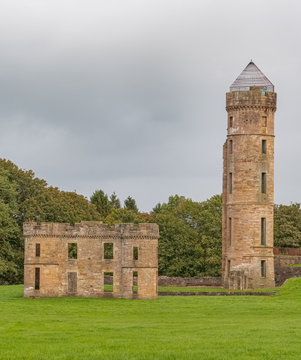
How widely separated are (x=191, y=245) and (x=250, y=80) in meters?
18.9

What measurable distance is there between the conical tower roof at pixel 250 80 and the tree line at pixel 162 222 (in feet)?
56.4

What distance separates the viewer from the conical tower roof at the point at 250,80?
241 feet

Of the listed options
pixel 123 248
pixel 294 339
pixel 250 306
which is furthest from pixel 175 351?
pixel 123 248

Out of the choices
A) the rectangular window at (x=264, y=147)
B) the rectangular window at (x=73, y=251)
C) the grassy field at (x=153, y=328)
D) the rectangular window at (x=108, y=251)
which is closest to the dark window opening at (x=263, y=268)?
the rectangular window at (x=264, y=147)

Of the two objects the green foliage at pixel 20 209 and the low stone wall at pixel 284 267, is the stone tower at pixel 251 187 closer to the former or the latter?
the low stone wall at pixel 284 267

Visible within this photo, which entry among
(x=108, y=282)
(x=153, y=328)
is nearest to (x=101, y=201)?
(x=108, y=282)

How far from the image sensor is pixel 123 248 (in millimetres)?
62469

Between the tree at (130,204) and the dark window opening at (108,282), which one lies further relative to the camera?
the tree at (130,204)

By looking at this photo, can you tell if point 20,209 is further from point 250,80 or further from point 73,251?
point 250,80

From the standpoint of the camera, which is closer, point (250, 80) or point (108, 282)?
point (108, 282)

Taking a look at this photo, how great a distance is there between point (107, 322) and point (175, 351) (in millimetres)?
12598

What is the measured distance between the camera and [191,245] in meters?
85.7

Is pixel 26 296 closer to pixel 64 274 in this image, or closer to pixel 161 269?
pixel 64 274

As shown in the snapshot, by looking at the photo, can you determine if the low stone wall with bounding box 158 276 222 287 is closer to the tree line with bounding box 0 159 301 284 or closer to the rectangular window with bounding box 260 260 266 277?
the rectangular window with bounding box 260 260 266 277
